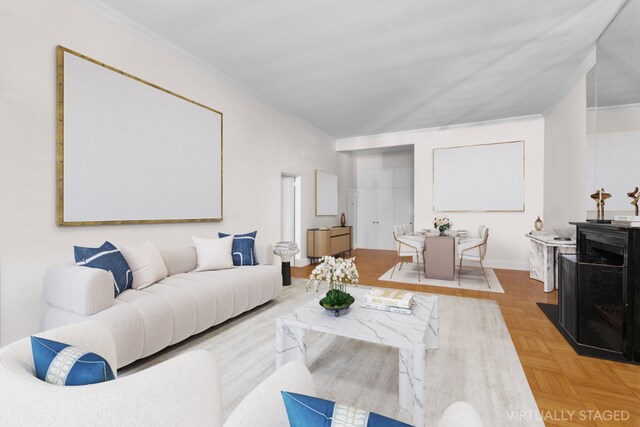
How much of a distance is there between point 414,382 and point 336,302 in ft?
2.26

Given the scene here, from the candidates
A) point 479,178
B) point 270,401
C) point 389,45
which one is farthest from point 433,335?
point 479,178

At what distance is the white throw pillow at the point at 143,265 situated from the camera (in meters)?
2.65

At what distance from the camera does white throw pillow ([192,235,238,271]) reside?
3385 mm

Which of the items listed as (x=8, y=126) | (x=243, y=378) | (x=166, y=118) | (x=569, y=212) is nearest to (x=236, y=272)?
(x=243, y=378)

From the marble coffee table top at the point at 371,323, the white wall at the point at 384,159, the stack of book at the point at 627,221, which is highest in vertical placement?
the white wall at the point at 384,159

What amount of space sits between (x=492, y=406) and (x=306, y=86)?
173 inches

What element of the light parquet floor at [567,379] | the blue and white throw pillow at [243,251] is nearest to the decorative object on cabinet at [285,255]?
the blue and white throw pillow at [243,251]

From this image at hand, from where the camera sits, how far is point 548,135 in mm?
5484

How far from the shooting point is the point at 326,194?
7.26 metres

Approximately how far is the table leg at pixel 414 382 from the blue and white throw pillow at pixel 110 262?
89.8 inches

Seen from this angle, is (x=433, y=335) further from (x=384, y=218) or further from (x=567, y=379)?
(x=384, y=218)

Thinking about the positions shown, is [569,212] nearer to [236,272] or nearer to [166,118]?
[236,272]

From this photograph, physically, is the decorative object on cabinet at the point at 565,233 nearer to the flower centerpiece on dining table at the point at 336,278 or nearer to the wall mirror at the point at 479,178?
the wall mirror at the point at 479,178

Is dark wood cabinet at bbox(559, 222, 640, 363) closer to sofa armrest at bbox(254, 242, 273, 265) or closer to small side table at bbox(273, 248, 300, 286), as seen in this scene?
sofa armrest at bbox(254, 242, 273, 265)
